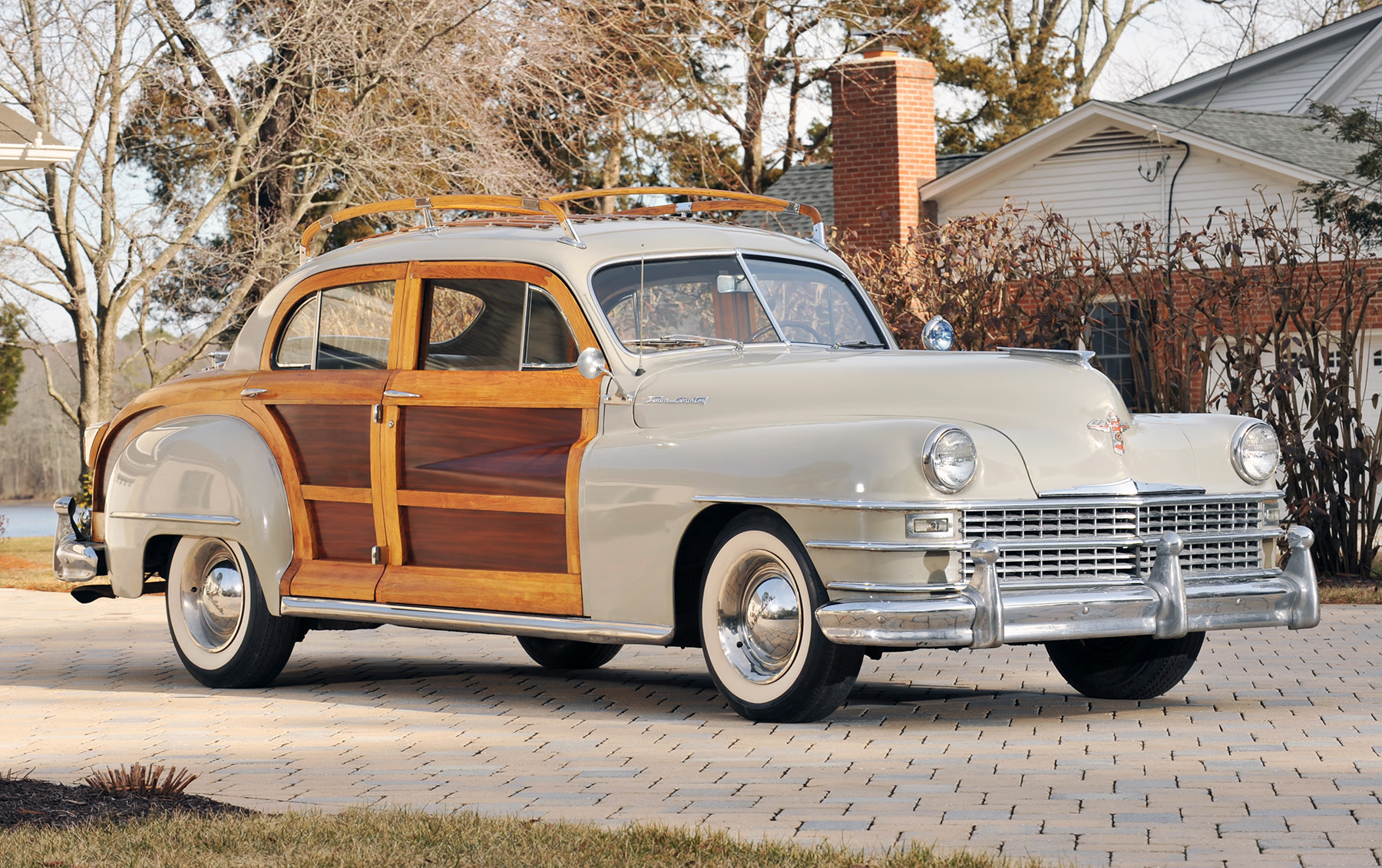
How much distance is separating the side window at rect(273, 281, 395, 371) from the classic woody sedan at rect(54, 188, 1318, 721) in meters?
0.02

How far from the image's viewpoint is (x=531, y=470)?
8.05m

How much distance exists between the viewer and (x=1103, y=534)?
23.7 ft

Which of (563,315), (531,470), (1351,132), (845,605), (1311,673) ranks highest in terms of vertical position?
(1351,132)

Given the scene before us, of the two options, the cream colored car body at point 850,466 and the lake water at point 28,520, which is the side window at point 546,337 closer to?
the cream colored car body at point 850,466

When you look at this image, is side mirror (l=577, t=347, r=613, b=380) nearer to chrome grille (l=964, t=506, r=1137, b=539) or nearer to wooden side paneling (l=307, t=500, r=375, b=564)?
wooden side paneling (l=307, t=500, r=375, b=564)

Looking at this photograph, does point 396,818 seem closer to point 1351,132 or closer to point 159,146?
point 1351,132

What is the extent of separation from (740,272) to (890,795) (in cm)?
332

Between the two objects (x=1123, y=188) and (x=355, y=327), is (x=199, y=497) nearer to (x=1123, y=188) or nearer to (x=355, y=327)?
(x=355, y=327)

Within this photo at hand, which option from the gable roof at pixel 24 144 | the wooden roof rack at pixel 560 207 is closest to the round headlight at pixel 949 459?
the wooden roof rack at pixel 560 207

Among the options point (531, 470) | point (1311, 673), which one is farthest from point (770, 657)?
point (1311, 673)

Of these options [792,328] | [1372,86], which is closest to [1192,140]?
[1372,86]

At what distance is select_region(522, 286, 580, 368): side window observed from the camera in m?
8.16

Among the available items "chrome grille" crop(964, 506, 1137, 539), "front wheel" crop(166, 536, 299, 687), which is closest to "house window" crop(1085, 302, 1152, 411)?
"chrome grille" crop(964, 506, 1137, 539)

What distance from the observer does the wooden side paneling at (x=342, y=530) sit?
8.70 meters
